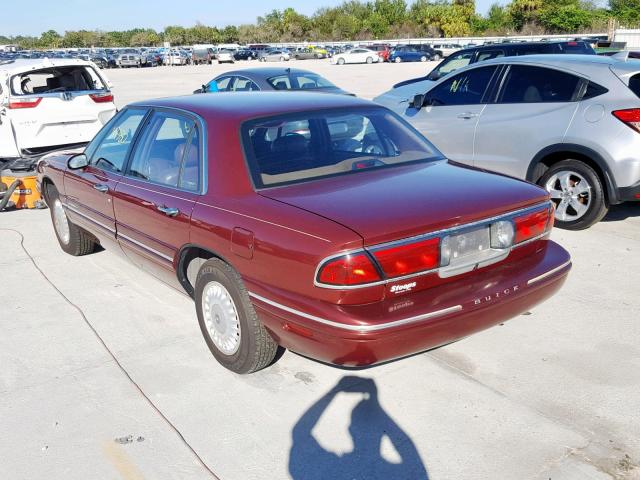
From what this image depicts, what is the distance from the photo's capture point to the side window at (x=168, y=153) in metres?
3.96

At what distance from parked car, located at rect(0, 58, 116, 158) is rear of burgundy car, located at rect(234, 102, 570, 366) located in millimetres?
6172

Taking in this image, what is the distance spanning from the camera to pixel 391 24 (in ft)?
319

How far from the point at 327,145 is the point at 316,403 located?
64.2 inches

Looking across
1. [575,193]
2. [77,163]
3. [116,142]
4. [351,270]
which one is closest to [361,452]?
[351,270]

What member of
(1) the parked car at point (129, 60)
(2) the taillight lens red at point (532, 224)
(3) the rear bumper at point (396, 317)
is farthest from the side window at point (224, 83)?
(1) the parked car at point (129, 60)

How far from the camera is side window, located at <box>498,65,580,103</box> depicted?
646 centimetres

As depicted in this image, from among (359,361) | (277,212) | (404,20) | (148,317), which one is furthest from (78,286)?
(404,20)

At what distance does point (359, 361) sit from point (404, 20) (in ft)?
324

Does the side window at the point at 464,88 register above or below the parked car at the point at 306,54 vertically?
above

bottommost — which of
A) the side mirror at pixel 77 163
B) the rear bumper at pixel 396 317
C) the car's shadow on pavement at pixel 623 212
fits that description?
the car's shadow on pavement at pixel 623 212

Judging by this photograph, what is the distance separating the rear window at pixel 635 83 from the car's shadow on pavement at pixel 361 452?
14.3 feet

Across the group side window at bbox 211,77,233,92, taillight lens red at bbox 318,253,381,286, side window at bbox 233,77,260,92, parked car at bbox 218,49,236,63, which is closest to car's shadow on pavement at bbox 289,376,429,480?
taillight lens red at bbox 318,253,381,286

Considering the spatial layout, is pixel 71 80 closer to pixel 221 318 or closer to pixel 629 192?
pixel 221 318

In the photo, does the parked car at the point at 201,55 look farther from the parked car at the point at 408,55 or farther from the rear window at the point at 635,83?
the rear window at the point at 635,83
